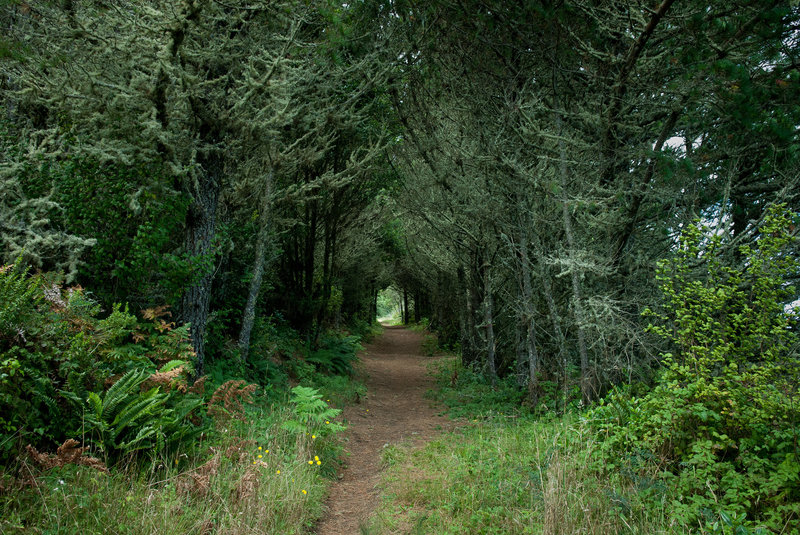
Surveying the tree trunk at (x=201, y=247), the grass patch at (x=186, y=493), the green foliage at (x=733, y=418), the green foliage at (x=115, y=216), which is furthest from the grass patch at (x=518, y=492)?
the green foliage at (x=115, y=216)

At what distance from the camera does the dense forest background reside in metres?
3.55

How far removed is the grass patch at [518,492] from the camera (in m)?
3.09

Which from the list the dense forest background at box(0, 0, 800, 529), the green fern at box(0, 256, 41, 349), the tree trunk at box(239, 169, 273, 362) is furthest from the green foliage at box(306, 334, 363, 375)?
the green fern at box(0, 256, 41, 349)

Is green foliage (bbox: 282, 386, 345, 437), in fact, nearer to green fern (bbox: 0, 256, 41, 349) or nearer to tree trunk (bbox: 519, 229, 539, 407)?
green fern (bbox: 0, 256, 41, 349)

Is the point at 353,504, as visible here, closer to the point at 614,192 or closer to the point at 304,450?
the point at 304,450

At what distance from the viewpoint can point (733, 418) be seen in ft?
11.1

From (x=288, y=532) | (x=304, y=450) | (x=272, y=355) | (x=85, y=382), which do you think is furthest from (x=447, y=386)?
(x=85, y=382)

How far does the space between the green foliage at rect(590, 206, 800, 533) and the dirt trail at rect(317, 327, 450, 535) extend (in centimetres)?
261

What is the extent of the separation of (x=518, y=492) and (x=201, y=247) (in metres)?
5.17

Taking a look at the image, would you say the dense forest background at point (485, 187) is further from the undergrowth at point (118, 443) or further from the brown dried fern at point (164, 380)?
the brown dried fern at point (164, 380)

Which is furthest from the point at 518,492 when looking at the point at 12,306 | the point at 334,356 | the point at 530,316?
the point at 334,356

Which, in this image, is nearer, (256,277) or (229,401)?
(229,401)

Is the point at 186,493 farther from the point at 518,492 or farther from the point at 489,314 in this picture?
the point at 489,314

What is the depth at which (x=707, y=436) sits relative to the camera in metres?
3.47
